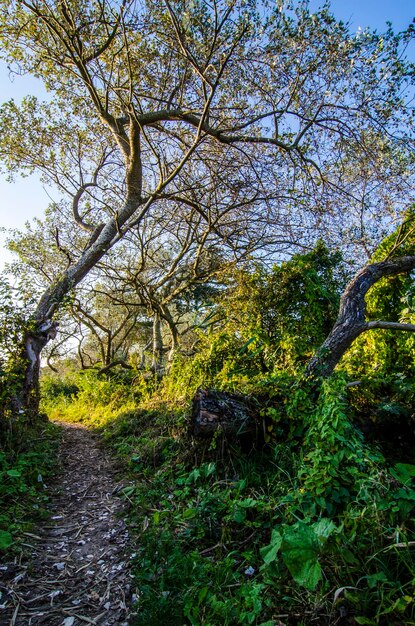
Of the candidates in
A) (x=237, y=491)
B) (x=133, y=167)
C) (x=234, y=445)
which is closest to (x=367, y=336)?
(x=234, y=445)

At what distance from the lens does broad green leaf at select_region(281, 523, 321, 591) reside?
5.34 ft

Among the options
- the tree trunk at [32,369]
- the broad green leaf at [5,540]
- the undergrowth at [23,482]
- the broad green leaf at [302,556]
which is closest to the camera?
the broad green leaf at [302,556]

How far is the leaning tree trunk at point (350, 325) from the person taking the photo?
3939 mm

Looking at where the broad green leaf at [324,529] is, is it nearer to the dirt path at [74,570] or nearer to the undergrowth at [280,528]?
the undergrowth at [280,528]

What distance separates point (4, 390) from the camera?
434 cm

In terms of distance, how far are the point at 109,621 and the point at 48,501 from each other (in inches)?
79.1

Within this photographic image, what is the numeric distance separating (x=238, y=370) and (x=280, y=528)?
266 cm

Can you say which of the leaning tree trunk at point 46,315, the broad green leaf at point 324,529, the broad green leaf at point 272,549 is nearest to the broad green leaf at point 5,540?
the broad green leaf at point 272,549

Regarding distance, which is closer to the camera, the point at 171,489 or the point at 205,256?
the point at 171,489

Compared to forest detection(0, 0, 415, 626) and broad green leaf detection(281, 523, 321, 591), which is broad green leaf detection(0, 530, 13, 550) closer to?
forest detection(0, 0, 415, 626)

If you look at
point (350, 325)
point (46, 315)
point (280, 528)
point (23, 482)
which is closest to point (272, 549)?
point (280, 528)

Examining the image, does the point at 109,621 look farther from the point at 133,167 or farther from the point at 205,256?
the point at 205,256

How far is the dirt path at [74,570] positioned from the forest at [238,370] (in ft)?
0.06

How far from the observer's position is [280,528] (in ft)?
7.80
